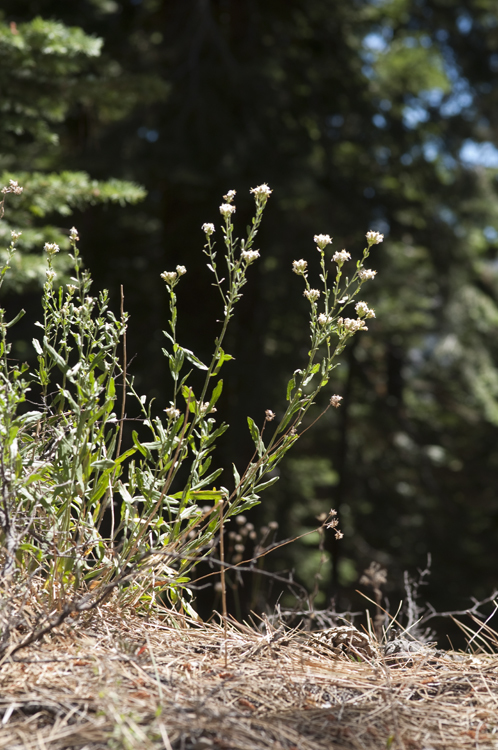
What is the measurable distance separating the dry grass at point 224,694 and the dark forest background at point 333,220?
2881 millimetres

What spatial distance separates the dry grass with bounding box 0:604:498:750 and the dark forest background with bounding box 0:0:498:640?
2.88 metres

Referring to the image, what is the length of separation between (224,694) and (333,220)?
5.14 m

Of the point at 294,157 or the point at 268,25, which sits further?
the point at 268,25

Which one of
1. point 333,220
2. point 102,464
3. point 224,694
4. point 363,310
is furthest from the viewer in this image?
point 333,220

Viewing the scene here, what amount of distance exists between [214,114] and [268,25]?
6.37 ft

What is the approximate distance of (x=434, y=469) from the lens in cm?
853

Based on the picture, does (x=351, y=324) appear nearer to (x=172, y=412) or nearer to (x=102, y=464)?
(x=172, y=412)

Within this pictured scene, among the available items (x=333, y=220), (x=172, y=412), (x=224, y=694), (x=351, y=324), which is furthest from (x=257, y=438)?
(x=333, y=220)

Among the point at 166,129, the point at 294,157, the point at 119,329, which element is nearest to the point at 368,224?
the point at 294,157

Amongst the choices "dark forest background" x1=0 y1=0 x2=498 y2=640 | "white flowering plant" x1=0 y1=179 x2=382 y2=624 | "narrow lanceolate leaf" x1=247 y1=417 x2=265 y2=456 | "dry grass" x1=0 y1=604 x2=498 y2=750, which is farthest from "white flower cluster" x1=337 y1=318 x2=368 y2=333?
"dark forest background" x1=0 y1=0 x2=498 y2=640

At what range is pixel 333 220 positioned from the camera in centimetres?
578

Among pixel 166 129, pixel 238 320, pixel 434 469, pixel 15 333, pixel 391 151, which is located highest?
pixel 391 151

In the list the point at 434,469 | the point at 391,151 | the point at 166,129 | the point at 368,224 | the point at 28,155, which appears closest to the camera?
the point at 28,155

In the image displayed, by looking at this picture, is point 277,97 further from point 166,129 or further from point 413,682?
point 413,682
